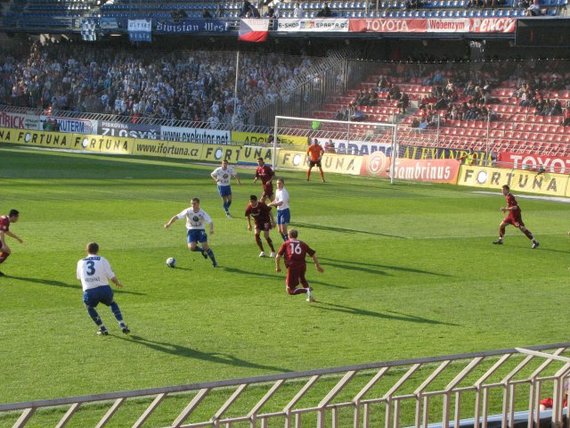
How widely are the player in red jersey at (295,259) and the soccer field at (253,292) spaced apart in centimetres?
40

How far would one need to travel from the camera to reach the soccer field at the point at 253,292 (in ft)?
50.4

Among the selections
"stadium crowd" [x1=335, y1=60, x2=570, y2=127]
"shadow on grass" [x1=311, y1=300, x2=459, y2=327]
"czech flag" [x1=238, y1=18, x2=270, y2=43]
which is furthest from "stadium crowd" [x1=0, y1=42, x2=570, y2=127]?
"shadow on grass" [x1=311, y1=300, x2=459, y2=327]

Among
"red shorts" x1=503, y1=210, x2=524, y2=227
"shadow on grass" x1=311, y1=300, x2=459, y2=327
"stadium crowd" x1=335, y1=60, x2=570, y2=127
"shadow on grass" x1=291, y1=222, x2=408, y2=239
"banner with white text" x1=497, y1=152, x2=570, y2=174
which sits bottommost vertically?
"shadow on grass" x1=311, y1=300, x2=459, y2=327

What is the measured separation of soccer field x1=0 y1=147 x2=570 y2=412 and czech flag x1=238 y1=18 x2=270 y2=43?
2572 cm

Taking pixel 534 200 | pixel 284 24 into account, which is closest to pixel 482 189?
pixel 534 200

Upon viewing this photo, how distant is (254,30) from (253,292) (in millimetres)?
43032

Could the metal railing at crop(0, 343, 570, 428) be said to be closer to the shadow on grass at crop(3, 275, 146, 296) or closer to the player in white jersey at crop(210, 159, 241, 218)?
the shadow on grass at crop(3, 275, 146, 296)

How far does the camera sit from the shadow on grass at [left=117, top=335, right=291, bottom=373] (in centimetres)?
1513

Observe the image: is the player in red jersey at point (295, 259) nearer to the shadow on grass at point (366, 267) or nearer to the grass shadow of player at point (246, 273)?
the grass shadow of player at point (246, 273)

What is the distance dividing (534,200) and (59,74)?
41.8 meters

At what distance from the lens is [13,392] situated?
1333cm

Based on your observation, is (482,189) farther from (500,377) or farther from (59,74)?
(59,74)

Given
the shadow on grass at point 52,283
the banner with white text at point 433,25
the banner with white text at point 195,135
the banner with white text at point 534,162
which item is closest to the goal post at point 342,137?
the banner with white text at point 195,135

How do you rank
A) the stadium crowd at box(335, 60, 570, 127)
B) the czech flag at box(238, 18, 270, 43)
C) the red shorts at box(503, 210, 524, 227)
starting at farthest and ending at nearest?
the czech flag at box(238, 18, 270, 43) < the stadium crowd at box(335, 60, 570, 127) < the red shorts at box(503, 210, 524, 227)
